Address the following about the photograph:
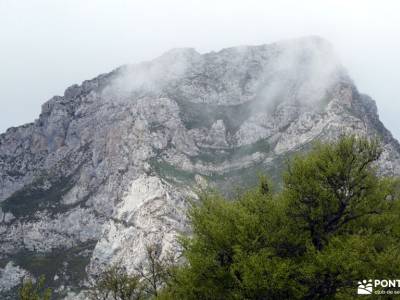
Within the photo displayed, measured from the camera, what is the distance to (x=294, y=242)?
33344 mm

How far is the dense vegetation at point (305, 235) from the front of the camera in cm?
2995

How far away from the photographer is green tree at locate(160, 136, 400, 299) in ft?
98.3

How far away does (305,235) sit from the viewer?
112 ft

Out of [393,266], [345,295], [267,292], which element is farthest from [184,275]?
[393,266]

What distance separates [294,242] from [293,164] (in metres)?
6.35

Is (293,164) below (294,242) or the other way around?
the other way around

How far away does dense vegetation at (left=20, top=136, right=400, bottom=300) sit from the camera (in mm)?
29953

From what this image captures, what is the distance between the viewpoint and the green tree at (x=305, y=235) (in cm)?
2995

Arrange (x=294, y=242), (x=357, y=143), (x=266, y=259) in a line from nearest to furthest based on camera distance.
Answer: (x=266, y=259)
(x=294, y=242)
(x=357, y=143)

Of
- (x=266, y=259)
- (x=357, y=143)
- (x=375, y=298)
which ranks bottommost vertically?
(x=375, y=298)

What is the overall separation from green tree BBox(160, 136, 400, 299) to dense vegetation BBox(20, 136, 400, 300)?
0.07m

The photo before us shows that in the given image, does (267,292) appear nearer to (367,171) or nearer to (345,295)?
(345,295)

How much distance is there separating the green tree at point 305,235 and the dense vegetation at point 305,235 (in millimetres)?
67

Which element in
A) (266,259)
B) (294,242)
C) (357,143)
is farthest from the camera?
(357,143)
